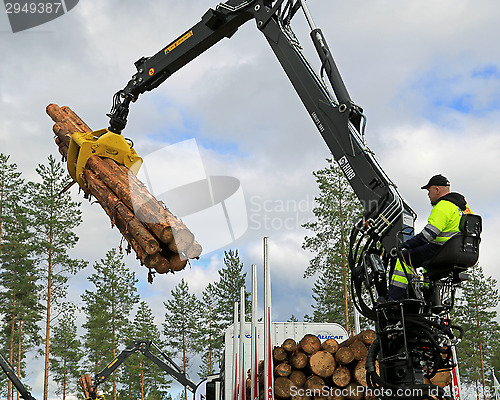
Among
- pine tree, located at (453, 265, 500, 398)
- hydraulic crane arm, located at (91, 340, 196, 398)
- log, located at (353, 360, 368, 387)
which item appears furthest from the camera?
pine tree, located at (453, 265, 500, 398)

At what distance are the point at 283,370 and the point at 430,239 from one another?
402 centimetres

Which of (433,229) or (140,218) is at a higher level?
(140,218)

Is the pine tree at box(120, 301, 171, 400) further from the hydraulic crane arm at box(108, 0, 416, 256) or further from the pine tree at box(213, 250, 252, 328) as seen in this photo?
the hydraulic crane arm at box(108, 0, 416, 256)

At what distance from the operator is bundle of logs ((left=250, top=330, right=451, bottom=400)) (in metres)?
3.09

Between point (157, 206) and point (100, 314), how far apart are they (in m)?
30.8

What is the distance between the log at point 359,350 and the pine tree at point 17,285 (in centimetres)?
2430

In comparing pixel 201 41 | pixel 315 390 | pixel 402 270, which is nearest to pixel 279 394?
pixel 315 390

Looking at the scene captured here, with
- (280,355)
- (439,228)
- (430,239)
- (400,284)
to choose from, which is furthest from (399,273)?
(280,355)

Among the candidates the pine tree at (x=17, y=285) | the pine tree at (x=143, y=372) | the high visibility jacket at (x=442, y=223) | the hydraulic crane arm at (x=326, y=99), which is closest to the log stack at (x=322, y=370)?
the hydraulic crane arm at (x=326, y=99)

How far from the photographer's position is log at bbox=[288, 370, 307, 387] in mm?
7719

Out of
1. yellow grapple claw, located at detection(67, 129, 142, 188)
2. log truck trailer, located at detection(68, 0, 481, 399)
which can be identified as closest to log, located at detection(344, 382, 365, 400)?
log truck trailer, located at detection(68, 0, 481, 399)

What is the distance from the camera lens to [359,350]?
7633 mm

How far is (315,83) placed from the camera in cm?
583

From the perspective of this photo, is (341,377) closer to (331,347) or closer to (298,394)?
(331,347)
